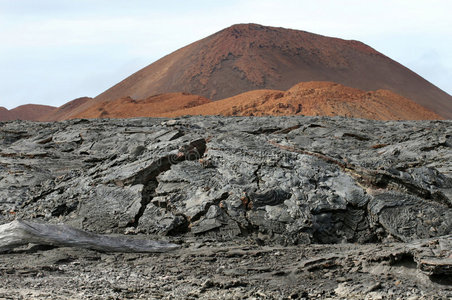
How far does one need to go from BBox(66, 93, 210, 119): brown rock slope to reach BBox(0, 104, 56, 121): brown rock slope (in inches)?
1158

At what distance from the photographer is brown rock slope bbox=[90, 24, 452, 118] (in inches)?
1510

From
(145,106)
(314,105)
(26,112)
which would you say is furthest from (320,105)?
(26,112)

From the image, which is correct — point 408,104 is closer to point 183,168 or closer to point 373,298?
point 183,168

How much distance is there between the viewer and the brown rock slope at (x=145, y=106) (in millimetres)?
28906

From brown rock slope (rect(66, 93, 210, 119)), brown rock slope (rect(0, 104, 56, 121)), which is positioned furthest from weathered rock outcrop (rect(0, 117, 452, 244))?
brown rock slope (rect(0, 104, 56, 121))

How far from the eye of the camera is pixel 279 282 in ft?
16.4

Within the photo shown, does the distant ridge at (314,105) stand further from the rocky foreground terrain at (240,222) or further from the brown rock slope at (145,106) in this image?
the rocky foreground terrain at (240,222)

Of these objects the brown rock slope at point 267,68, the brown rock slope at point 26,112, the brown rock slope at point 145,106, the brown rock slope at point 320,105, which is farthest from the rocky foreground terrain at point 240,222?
the brown rock slope at point 26,112

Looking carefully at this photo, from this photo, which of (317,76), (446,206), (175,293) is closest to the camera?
(175,293)

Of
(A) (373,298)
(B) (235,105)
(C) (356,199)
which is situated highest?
(B) (235,105)

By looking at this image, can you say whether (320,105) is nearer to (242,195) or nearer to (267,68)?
(267,68)

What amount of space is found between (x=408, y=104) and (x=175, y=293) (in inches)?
969

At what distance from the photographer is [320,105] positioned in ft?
77.9

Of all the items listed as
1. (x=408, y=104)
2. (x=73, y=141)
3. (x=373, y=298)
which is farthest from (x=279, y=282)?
(x=408, y=104)
